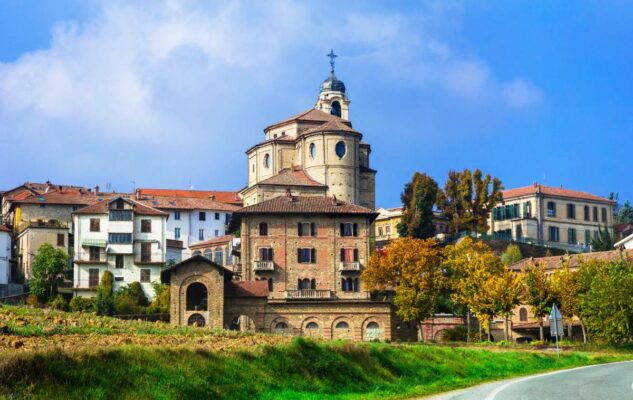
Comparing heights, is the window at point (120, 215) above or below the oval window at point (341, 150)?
below

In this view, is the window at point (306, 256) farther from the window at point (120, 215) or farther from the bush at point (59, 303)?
the window at point (120, 215)

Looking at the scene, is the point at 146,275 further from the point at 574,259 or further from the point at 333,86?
the point at 333,86

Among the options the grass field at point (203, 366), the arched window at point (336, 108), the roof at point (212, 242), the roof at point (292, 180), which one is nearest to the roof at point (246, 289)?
the grass field at point (203, 366)

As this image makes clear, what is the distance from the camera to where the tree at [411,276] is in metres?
71.1

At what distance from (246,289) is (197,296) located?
3.64m

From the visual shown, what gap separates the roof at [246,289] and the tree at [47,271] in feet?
80.0

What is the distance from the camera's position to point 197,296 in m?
71.1

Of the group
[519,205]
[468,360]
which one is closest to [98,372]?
[468,360]

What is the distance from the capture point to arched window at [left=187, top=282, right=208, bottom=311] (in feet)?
230

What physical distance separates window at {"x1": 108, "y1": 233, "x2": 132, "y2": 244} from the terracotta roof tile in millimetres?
17148

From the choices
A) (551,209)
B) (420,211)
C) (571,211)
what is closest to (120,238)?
(420,211)

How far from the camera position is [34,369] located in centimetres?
1994

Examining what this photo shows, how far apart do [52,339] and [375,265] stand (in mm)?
49182

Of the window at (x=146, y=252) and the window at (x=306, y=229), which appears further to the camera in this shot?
the window at (x=146, y=252)
